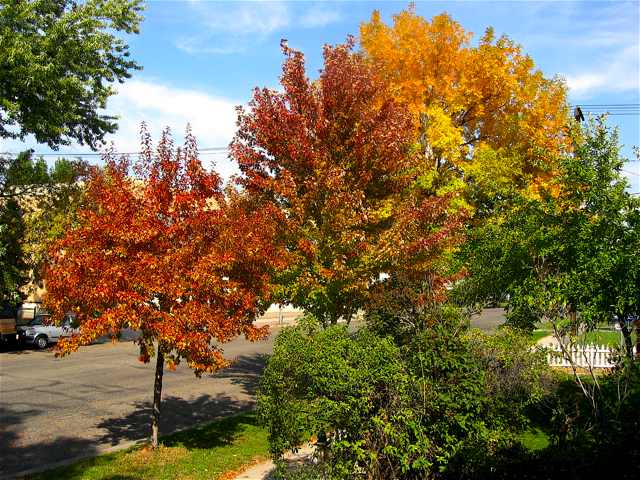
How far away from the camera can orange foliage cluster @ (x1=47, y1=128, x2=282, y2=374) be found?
30.2 ft

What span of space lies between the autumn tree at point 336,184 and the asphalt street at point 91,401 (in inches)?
122

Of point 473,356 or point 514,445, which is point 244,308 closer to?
point 473,356

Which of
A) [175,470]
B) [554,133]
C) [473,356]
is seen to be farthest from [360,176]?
[554,133]

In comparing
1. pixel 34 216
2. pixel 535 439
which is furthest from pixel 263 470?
pixel 34 216

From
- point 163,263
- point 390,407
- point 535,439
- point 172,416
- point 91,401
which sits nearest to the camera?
point 390,407

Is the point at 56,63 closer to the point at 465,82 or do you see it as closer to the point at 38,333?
the point at 465,82

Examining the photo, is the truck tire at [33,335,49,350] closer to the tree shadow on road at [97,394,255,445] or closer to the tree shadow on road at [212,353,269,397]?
the tree shadow on road at [212,353,269,397]

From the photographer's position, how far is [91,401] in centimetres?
1498

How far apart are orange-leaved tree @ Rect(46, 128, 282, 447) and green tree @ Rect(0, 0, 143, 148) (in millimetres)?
5070

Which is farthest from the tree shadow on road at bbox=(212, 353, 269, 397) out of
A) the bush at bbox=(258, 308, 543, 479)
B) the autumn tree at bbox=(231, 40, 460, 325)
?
the bush at bbox=(258, 308, 543, 479)

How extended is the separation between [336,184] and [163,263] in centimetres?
378

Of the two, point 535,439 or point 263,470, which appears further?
point 535,439

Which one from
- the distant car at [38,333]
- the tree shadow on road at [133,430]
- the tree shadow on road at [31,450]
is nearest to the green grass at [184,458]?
the tree shadow on road at [133,430]

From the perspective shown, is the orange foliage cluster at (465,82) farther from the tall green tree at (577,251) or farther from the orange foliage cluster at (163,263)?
the orange foliage cluster at (163,263)
